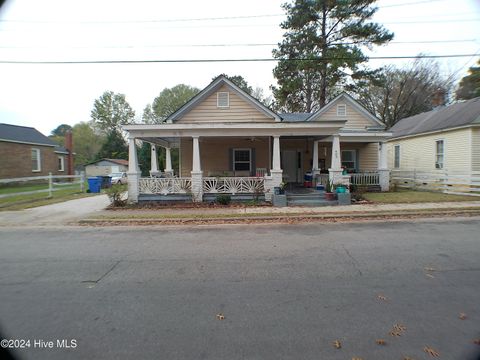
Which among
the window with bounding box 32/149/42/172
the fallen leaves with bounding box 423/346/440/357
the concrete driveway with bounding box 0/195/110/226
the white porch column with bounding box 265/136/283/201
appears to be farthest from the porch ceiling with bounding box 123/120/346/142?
the window with bounding box 32/149/42/172

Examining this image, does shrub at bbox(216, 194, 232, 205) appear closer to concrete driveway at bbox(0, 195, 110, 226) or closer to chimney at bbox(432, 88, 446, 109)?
concrete driveway at bbox(0, 195, 110, 226)

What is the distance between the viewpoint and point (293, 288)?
3.85 metres

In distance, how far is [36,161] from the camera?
2577 cm

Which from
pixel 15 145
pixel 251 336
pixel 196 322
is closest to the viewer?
pixel 251 336

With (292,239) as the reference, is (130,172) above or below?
above

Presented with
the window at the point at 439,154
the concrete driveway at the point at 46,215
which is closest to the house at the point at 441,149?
the window at the point at 439,154

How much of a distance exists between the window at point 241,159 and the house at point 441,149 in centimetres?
1140

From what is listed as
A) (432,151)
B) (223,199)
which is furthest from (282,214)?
(432,151)

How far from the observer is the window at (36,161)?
25438 mm

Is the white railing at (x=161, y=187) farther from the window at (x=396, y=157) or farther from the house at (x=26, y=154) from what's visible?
the window at (x=396, y=157)

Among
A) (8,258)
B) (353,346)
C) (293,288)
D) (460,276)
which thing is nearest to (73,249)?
(8,258)

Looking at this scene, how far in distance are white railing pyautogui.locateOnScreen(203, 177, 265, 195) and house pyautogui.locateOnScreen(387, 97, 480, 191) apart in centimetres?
1103

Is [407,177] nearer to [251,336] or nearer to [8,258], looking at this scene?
[251,336]

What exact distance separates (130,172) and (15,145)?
61.5ft
